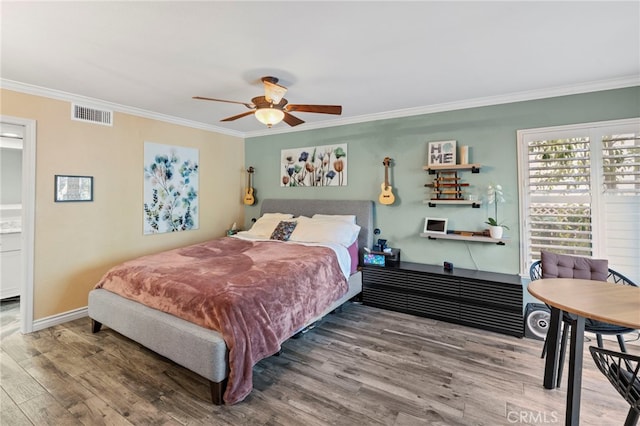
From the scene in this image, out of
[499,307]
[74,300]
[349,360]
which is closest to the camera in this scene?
[349,360]

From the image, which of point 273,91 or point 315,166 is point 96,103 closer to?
point 273,91

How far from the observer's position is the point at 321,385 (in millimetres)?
2203

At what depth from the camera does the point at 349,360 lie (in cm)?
253

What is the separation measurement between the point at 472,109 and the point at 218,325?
360cm

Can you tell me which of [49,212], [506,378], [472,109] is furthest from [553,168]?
[49,212]

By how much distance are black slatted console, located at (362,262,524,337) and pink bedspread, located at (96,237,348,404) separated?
2.00 feet

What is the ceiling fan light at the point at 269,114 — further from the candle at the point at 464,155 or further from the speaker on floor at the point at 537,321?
the speaker on floor at the point at 537,321

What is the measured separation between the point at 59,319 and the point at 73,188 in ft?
4.92

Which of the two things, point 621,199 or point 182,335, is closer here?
point 182,335

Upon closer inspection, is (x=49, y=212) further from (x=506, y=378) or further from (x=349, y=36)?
(x=506, y=378)

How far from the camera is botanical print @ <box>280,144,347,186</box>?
4410mm

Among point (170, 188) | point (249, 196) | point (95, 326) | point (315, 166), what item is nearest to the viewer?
point (95, 326)

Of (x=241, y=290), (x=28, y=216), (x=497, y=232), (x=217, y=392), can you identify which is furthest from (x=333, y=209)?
(x=28, y=216)

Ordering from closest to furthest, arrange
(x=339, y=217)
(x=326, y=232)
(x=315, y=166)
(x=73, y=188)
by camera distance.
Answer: (x=73, y=188) → (x=326, y=232) → (x=339, y=217) → (x=315, y=166)
